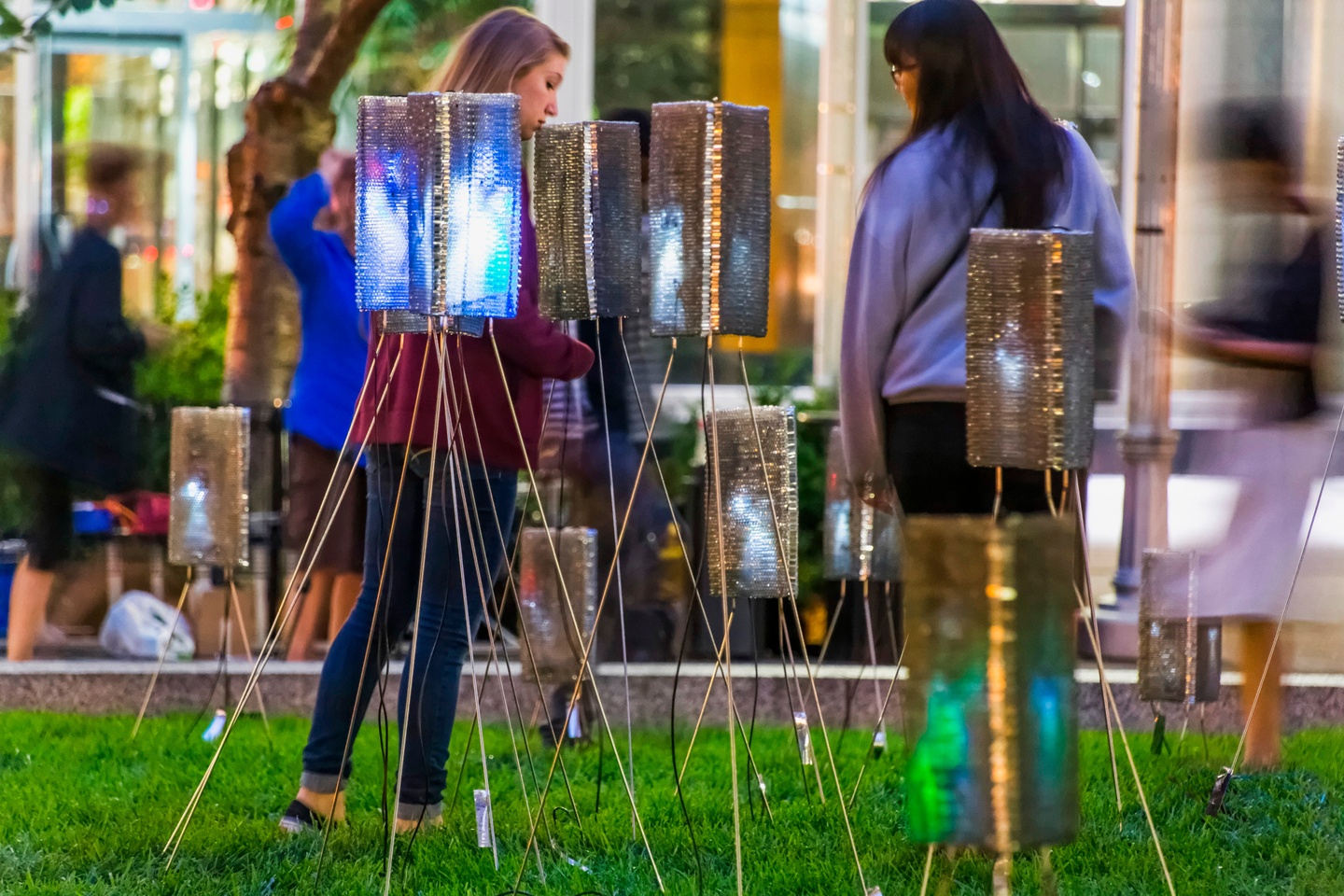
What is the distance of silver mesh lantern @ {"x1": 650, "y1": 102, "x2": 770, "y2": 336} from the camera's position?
119 inches

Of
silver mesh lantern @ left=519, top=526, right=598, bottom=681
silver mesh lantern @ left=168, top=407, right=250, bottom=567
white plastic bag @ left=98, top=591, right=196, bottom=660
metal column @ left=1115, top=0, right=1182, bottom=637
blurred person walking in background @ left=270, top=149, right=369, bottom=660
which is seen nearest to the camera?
silver mesh lantern @ left=519, top=526, right=598, bottom=681

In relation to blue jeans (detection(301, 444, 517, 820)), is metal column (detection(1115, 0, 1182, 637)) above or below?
above

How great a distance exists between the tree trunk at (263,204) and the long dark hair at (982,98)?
4316mm

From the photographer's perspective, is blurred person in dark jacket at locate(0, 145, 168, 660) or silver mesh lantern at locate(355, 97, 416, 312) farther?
blurred person in dark jacket at locate(0, 145, 168, 660)

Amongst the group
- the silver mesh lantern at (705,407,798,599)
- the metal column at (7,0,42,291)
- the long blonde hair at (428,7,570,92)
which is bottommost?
the silver mesh lantern at (705,407,798,599)

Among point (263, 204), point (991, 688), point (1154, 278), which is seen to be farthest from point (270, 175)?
point (991, 688)

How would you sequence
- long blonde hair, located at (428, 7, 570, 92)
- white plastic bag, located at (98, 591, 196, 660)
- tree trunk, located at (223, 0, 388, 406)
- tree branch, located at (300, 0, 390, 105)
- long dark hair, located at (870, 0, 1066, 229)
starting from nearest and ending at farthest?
long dark hair, located at (870, 0, 1066, 229), long blonde hair, located at (428, 7, 570, 92), white plastic bag, located at (98, 591, 196, 660), tree branch, located at (300, 0, 390, 105), tree trunk, located at (223, 0, 388, 406)

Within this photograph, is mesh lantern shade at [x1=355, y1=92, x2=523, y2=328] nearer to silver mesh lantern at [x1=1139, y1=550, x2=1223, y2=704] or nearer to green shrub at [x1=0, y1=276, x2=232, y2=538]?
silver mesh lantern at [x1=1139, y1=550, x2=1223, y2=704]

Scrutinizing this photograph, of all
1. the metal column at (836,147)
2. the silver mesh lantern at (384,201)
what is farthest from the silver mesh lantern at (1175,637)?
the metal column at (836,147)

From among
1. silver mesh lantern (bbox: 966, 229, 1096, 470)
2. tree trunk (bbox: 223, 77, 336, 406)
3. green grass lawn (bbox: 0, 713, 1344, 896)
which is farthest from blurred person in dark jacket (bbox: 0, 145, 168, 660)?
silver mesh lantern (bbox: 966, 229, 1096, 470)

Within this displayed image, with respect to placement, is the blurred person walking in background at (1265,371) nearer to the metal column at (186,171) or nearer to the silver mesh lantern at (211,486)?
the silver mesh lantern at (211,486)

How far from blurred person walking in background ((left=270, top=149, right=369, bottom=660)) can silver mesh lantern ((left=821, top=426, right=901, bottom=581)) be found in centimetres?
158

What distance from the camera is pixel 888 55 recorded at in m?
3.08

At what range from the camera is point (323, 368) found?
5.70 m
